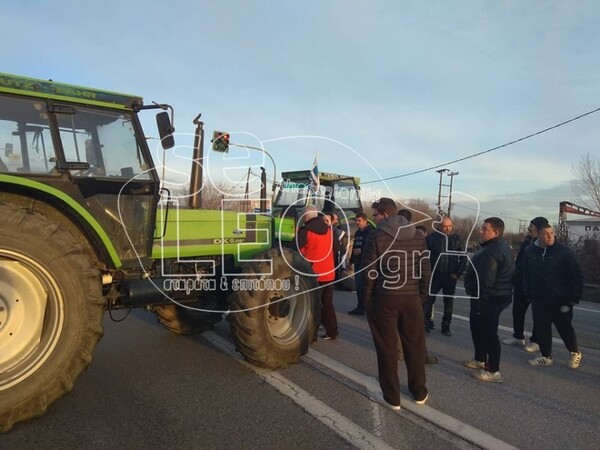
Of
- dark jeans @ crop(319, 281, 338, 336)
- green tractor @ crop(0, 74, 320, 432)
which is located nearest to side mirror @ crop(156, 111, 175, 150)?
green tractor @ crop(0, 74, 320, 432)

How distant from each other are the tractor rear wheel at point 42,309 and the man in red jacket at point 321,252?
2972mm

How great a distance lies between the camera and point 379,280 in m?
4.09

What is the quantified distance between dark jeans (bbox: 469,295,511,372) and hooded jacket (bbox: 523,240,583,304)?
2.78 feet

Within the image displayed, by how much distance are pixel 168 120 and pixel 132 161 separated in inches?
20.2

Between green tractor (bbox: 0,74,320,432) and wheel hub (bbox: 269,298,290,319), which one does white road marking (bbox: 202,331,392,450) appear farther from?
wheel hub (bbox: 269,298,290,319)

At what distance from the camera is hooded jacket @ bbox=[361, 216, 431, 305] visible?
4.05 m

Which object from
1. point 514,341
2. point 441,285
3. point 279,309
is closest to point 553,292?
point 514,341

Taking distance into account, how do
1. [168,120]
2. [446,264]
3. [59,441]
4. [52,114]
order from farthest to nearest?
[446,264], [168,120], [52,114], [59,441]

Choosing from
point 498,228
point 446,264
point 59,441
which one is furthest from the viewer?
point 446,264

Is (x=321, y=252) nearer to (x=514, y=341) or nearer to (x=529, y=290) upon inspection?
(x=529, y=290)

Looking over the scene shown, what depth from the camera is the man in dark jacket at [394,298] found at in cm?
402

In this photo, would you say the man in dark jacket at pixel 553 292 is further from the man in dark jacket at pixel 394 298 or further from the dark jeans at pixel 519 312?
the man in dark jacket at pixel 394 298

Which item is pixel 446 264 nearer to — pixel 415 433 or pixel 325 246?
pixel 325 246

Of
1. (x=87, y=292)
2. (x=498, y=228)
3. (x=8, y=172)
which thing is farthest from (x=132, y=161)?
(x=498, y=228)
